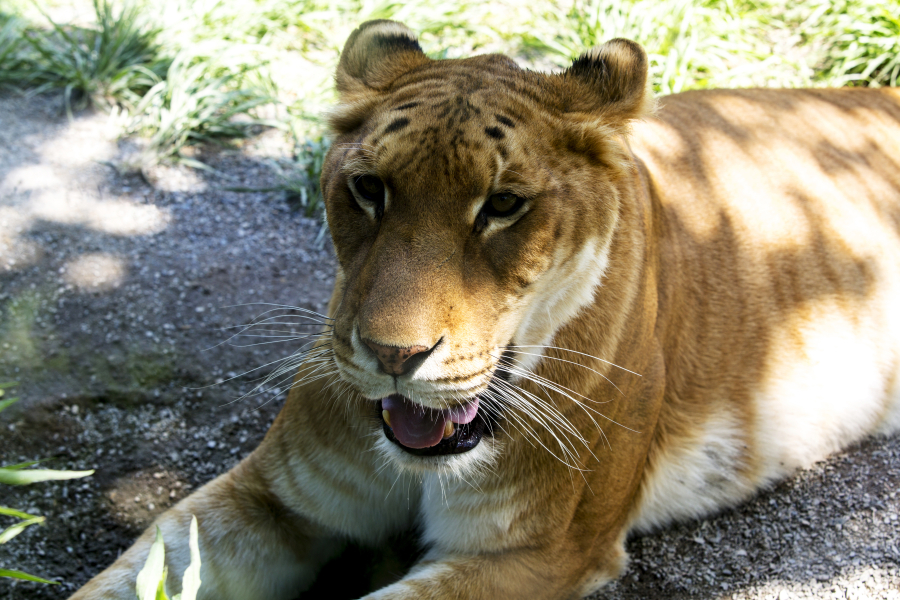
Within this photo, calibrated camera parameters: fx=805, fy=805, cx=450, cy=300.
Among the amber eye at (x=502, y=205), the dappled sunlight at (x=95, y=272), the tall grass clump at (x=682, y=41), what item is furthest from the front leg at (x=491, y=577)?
the tall grass clump at (x=682, y=41)

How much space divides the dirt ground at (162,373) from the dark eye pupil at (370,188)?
1.46 m

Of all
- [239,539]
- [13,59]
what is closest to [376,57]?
[239,539]

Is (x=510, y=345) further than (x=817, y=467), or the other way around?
(x=817, y=467)

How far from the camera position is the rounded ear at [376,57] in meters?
2.33

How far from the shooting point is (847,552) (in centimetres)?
259

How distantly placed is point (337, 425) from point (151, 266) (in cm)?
198

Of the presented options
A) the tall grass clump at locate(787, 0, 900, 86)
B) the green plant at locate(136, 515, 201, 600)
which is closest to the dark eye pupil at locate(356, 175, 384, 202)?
the green plant at locate(136, 515, 201, 600)

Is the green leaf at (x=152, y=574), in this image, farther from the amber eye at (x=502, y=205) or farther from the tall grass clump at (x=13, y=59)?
the tall grass clump at (x=13, y=59)

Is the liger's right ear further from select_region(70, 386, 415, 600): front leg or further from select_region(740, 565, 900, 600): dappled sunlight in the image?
select_region(740, 565, 900, 600): dappled sunlight

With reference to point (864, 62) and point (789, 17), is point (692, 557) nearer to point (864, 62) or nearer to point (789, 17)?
point (864, 62)

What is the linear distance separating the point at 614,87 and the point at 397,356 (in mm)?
953

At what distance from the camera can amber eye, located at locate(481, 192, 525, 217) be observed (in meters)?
1.87

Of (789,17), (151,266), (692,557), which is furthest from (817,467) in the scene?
(789,17)

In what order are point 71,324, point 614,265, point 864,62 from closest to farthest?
point 614,265 < point 71,324 < point 864,62
